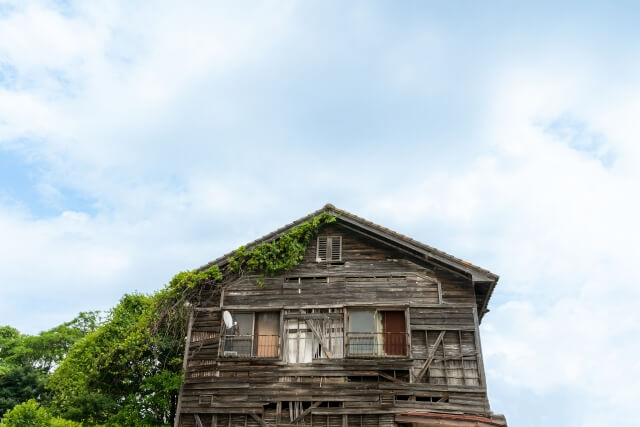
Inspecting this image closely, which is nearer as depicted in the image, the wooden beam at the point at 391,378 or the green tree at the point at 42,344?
the wooden beam at the point at 391,378

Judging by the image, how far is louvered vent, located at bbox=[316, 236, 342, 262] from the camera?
18172 mm

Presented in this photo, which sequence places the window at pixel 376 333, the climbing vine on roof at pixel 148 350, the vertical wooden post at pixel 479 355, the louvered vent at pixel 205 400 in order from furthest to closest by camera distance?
the climbing vine on roof at pixel 148 350
the window at pixel 376 333
the louvered vent at pixel 205 400
the vertical wooden post at pixel 479 355

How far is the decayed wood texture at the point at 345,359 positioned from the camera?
15.8m

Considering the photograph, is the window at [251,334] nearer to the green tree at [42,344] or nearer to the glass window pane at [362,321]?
the glass window pane at [362,321]

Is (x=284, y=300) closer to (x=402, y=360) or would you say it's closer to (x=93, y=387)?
(x=402, y=360)

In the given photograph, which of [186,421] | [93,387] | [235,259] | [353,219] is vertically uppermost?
[353,219]

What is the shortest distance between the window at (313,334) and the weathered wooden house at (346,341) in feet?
0.10

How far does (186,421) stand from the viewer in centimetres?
1639

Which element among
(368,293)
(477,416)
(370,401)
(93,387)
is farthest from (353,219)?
(93,387)


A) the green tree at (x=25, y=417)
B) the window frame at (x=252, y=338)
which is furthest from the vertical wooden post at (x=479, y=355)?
the green tree at (x=25, y=417)

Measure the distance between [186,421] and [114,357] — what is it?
4.27 meters

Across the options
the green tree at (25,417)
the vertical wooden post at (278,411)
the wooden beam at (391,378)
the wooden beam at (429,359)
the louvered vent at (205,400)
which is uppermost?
the wooden beam at (429,359)

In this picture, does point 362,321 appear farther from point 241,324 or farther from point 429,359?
point 241,324

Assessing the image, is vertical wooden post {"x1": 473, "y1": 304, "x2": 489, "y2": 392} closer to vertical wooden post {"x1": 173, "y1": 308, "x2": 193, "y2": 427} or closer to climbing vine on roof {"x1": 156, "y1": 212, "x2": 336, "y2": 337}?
climbing vine on roof {"x1": 156, "y1": 212, "x2": 336, "y2": 337}
